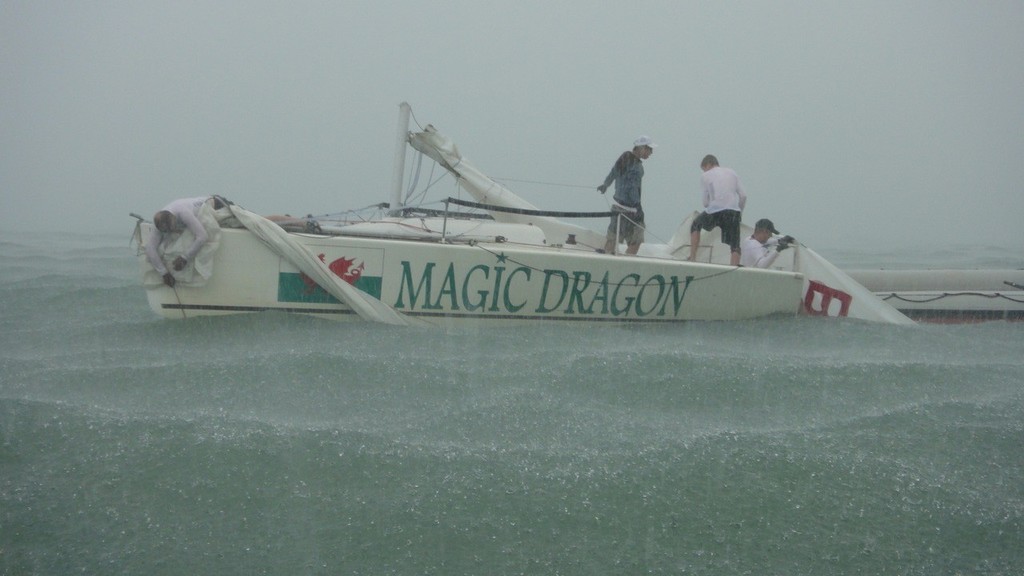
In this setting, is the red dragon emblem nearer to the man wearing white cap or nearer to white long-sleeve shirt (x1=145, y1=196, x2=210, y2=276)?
white long-sleeve shirt (x1=145, y1=196, x2=210, y2=276)

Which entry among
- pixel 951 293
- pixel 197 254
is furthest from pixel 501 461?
pixel 951 293

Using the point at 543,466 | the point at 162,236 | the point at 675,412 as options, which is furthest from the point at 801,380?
the point at 162,236

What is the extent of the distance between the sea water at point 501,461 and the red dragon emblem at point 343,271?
76 cm

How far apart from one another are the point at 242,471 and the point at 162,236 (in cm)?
328

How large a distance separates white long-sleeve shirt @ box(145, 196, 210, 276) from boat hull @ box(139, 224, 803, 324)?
0.13m

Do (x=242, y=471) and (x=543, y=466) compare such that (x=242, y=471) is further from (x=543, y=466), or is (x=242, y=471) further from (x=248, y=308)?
(x=248, y=308)

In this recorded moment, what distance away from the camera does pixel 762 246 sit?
720cm

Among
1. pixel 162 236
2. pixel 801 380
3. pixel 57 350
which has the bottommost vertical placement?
pixel 57 350

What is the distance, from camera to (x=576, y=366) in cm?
441

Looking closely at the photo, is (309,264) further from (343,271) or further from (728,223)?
(728,223)

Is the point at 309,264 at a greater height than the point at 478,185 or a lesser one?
lesser

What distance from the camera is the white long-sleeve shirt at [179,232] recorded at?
540 centimetres

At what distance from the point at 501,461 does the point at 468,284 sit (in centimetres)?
301

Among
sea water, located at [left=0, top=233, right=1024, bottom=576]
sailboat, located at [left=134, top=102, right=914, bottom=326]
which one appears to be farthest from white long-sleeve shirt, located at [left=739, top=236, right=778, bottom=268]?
sea water, located at [left=0, top=233, right=1024, bottom=576]
